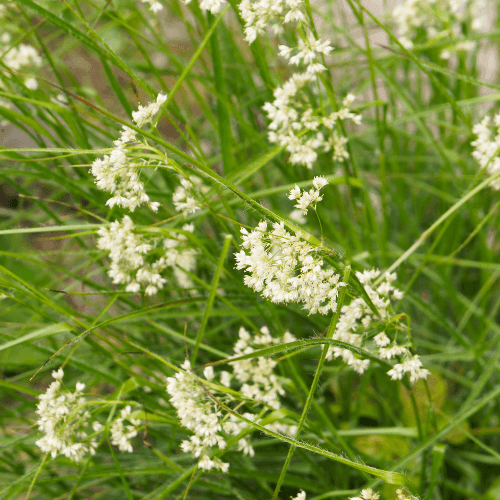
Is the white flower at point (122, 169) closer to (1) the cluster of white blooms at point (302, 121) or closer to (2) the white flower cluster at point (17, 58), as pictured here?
(1) the cluster of white blooms at point (302, 121)

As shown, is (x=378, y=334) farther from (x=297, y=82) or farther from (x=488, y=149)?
(x=297, y=82)

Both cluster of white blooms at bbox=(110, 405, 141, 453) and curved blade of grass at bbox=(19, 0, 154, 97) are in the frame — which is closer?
curved blade of grass at bbox=(19, 0, 154, 97)

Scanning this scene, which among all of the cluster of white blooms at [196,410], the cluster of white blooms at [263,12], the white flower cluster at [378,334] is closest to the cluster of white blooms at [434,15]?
the cluster of white blooms at [263,12]

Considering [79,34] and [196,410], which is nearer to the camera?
[196,410]

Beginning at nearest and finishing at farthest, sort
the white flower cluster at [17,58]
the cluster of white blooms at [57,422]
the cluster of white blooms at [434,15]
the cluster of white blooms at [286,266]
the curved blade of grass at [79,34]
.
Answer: the cluster of white blooms at [286,266]
the curved blade of grass at [79,34]
the cluster of white blooms at [57,422]
the cluster of white blooms at [434,15]
the white flower cluster at [17,58]

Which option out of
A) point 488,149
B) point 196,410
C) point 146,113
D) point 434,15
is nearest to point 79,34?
point 146,113

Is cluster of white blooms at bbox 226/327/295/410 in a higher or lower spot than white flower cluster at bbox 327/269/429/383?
lower

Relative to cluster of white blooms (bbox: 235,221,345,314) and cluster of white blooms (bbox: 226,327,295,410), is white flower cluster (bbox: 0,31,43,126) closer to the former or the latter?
cluster of white blooms (bbox: 226,327,295,410)

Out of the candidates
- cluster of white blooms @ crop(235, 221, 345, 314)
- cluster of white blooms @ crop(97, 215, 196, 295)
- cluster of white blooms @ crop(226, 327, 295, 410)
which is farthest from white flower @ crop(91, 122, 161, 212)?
cluster of white blooms @ crop(226, 327, 295, 410)
